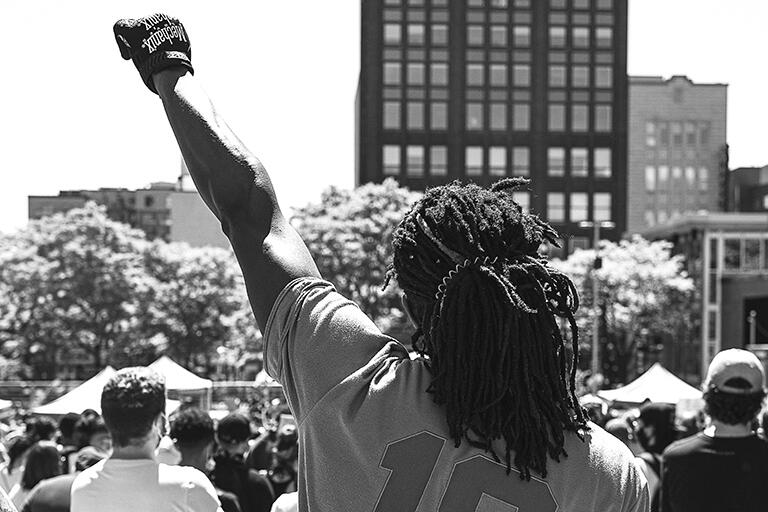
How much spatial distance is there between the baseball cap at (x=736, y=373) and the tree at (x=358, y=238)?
144 feet

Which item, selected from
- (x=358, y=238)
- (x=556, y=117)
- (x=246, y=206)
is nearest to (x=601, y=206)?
(x=556, y=117)

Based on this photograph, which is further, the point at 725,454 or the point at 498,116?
the point at 498,116

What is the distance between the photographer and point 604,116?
82750 millimetres

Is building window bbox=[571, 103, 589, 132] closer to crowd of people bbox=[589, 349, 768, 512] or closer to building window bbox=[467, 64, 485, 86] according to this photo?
building window bbox=[467, 64, 485, 86]

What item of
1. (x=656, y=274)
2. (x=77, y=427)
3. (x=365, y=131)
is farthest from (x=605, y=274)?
(x=77, y=427)

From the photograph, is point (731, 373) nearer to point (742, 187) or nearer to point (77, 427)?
point (77, 427)

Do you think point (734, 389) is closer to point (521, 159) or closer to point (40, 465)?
point (40, 465)

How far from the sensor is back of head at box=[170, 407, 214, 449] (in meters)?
5.82

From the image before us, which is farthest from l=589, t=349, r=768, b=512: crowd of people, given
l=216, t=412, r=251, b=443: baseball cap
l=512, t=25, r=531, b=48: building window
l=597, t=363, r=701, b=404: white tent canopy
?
l=512, t=25, r=531, b=48: building window

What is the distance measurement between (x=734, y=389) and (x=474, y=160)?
258 feet

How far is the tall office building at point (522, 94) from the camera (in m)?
81.7

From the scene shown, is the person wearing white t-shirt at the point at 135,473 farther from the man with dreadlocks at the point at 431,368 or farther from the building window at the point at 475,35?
the building window at the point at 475,35

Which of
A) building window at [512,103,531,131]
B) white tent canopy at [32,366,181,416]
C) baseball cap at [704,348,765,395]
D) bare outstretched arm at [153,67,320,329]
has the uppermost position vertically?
building window at [512,103,531,131]

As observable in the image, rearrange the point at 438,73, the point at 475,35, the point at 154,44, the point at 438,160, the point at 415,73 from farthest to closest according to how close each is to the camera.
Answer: the point at 475,35
the point at 438,73
the point at 415,73
the point at 438,160
the point at 154,44
